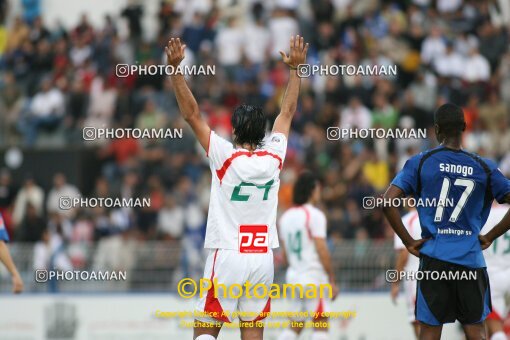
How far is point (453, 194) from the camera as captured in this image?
387 inches

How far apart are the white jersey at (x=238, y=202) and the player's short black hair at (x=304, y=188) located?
434 cm

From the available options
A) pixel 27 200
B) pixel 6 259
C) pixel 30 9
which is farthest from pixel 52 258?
pixel 30 9

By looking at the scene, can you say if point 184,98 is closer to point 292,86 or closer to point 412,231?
point 292,86

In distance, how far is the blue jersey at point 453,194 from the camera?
387 inches

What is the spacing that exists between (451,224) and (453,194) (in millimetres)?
264

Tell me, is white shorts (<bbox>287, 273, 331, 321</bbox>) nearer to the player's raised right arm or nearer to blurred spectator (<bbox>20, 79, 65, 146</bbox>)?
the player's raised right arm

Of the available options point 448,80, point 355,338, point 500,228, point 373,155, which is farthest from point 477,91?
point 500,228

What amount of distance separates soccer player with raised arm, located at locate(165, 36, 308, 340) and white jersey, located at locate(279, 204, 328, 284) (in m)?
4.24

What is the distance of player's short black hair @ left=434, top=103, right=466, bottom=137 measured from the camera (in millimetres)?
9906

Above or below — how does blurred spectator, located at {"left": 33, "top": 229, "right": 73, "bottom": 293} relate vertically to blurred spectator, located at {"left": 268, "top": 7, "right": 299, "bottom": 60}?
below

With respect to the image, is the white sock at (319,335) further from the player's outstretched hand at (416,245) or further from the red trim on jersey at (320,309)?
the player's outstretched hand at (416,245)

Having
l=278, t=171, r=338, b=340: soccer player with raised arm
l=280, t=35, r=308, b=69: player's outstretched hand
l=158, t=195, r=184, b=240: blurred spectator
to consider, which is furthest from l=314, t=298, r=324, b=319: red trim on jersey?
Result: l=158, t=195, r=184, b=240: blurred spectator

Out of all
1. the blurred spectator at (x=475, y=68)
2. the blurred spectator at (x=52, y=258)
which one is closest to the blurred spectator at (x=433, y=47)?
the blurred spectator at (x=475, y=68)

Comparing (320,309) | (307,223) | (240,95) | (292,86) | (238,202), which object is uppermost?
(240,95)
